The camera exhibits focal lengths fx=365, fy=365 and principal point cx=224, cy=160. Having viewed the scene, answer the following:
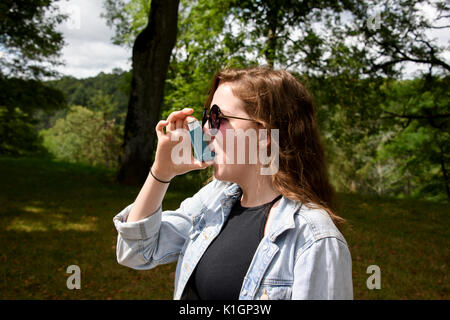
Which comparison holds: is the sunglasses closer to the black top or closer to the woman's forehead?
the woman's forehead

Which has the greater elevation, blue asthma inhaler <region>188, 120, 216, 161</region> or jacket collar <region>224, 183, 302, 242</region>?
blue asthma inhaler <region>188, 120, 216, 161</region>

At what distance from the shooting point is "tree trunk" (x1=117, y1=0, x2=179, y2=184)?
10.6m

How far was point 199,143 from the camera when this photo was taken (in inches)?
63.1

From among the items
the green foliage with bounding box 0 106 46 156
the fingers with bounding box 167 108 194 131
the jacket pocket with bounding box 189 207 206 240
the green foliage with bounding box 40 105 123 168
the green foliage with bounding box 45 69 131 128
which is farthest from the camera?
the green foliage with bounding box 40 105 123 168

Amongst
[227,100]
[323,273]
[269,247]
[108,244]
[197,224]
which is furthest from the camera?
[108,244]

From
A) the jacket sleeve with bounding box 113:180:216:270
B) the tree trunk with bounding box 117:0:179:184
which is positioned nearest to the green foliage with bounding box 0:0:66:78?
the tree trunk with bounding box 117:0:179:184

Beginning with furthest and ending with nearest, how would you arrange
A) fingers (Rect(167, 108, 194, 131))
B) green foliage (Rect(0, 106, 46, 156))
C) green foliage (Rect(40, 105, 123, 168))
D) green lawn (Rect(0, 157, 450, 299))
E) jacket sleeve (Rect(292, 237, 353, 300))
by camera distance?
green foliage (Rect(40, 105, 123, 168)), green foliage (Rect(0, 106, 46, 156)), green lawn (Rect(0, 157, 450, 299)), fingers (Rect(167, 108, 194, 131)), jacket sleeve (Rect(292, 237, 353, 300))

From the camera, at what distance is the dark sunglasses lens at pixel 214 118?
165 centimetres

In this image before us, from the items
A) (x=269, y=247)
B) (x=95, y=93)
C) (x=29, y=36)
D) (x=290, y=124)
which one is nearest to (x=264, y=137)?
(x=290, y=124)

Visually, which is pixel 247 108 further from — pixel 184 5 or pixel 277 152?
pixel 184 5

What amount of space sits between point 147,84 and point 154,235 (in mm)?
9573

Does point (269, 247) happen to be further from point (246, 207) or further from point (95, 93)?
point (95, 93)

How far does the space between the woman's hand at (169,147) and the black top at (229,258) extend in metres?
0.32
